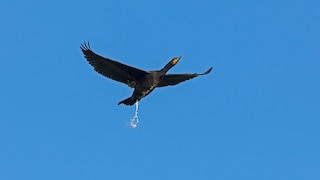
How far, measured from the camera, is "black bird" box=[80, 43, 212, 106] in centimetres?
3181

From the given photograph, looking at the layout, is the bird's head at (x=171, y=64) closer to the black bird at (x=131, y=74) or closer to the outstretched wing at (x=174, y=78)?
the black bird at (x=131, y=74)

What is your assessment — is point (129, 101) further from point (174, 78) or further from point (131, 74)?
point (174, 78)

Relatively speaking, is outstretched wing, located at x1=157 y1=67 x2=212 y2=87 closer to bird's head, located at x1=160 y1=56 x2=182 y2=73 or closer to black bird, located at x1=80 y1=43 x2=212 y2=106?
black bird, located at x1=80 y1=43 x2=212 y2=106

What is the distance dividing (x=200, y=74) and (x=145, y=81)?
390 centimetres

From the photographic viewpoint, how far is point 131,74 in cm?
3269

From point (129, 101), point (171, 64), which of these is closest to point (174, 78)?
point (171, 64)

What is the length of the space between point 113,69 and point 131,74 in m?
0.98

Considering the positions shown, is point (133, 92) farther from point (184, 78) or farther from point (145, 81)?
point (184, 78)

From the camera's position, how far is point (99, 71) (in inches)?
1304

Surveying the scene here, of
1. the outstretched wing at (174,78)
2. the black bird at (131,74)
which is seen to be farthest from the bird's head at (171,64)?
the outstretched wing at (174,78)

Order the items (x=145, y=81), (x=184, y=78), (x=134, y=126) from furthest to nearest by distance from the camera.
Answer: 1. (x=184, y=78)
2. (x=145, y=81)
3. (x=134, y=126)

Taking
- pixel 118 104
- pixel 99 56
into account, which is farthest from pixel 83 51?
pixel 118 104

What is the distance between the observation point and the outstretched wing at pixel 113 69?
32438 mm

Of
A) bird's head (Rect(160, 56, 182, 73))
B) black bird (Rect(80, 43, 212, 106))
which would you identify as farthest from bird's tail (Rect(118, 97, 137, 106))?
bird's head (Rect(160, 56, 182, 73))
